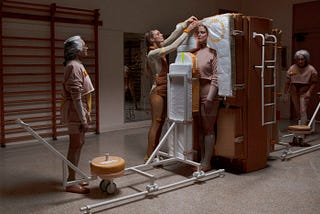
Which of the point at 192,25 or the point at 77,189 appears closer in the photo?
the point at 77,189

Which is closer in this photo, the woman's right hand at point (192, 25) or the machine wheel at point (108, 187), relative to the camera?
the machine wheel at point (108, 187)

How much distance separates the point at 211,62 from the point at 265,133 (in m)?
1.15

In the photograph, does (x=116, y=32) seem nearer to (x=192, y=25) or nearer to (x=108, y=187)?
(x=192, y=25)

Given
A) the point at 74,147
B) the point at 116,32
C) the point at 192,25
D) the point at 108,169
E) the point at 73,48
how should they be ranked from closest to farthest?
the point at 108,169
the point at 73,48
the point at 74,147
the point at 192,25
the point at 116,32

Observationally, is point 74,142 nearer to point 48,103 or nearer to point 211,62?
point 211,62

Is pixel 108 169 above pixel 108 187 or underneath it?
above

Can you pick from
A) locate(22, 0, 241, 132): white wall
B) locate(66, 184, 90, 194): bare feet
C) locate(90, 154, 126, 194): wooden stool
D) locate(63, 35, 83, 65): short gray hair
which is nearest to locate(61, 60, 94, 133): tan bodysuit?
locate(63, 35, 83, 65): short gray hair

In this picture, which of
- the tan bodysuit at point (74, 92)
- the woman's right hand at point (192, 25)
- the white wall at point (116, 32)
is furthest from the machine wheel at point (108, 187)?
the white wall at point (116, 32)

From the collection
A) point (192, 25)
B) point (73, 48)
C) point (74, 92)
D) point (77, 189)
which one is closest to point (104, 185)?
point (77, 189)

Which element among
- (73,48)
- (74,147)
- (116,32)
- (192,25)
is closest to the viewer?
Answer: (73,48)

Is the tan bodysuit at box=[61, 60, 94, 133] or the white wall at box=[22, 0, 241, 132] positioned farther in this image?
the white wall at box=[22, 0, 241, 132]

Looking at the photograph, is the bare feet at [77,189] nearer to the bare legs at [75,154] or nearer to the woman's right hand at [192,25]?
the bare legs at [75,154]

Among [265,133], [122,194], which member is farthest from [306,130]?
[122,194]

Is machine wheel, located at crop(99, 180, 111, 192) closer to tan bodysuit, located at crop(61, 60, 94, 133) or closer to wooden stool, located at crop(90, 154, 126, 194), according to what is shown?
wooden stool, located at crop(90, 154, 126, 194)
